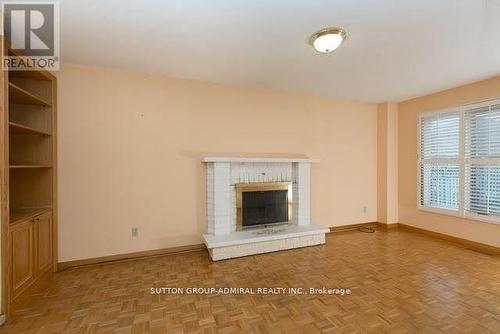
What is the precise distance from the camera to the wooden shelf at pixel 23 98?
231cm

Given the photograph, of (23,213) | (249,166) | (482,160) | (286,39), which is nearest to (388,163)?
(482,160)

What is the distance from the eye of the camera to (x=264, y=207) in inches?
156

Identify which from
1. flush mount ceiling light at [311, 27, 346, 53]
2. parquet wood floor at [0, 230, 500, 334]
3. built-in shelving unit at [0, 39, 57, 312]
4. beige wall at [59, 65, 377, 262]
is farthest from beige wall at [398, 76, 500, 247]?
built-in shelving unit at [0, 39, 57, 312]

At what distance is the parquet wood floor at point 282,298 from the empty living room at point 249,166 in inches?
0.8

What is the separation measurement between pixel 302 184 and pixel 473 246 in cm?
272

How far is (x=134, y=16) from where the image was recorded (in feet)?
6.72

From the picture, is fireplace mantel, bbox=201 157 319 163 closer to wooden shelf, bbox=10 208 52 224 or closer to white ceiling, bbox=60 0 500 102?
white ceiling, bbox=60 0 500 102

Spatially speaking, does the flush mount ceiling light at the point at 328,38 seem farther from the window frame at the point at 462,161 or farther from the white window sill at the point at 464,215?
the white window sill at the point at 464,215

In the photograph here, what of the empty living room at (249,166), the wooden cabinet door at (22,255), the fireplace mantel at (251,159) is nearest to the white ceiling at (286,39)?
the empty living room at (249,166)

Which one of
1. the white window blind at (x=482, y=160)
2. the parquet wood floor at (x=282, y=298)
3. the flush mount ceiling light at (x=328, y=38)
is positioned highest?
the flush mount ceiling light at (x=328, y=38)

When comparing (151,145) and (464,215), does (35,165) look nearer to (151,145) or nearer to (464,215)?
(151,145)

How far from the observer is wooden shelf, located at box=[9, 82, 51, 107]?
7.59 feet

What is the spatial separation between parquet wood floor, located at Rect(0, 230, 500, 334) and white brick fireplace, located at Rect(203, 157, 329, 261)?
0.67 feet

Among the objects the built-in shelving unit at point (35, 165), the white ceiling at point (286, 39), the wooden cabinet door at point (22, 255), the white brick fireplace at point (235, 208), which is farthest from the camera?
the white brick fireplace at point (235, 208)
